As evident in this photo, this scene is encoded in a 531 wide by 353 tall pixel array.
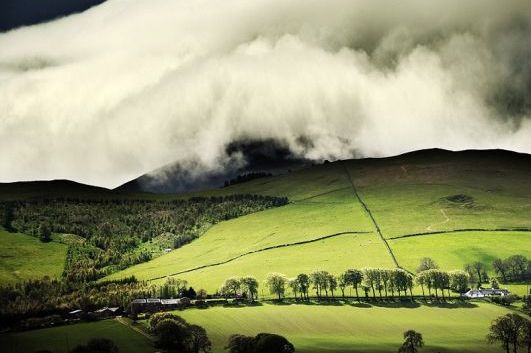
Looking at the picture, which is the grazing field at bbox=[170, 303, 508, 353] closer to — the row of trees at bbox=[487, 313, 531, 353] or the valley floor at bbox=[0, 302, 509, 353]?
the valley floor at bbox=[0, 302, 509, 353]

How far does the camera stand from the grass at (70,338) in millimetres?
166225

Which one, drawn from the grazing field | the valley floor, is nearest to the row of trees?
the valley floor

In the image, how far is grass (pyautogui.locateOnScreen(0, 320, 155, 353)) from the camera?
545 ft

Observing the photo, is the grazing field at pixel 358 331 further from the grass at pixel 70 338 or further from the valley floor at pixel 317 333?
the grass at pixel 70 338

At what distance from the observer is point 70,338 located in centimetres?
18000

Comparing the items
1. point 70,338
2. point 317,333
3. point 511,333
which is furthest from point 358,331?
point 70,338

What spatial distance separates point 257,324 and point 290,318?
12652 millimetres

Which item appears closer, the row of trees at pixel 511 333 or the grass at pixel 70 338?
the row of trees at pixel 511 333

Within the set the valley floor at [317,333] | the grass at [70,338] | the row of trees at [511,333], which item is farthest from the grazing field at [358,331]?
the grass at [70,338]

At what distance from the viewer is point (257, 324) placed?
625ft

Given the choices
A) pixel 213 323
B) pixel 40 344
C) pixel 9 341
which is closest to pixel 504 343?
pixel 213 323

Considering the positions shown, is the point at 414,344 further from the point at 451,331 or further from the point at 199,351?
the point at 199,351

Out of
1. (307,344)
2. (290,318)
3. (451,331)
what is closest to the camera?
(307,344)

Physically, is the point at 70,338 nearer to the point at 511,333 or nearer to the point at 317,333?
the point at 317,333
